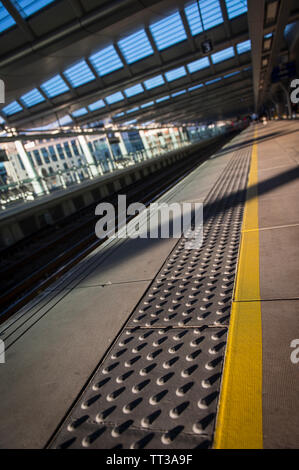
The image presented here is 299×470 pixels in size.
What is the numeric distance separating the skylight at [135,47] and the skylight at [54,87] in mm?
4591

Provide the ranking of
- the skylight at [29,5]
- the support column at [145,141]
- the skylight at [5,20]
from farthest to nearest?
the support column at [145,141] → the skylight at [5,20] → the skylight at [29,5]

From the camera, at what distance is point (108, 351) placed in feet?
6.70

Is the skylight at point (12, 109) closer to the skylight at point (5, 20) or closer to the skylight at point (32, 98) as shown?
the skylight at point (32, 98)

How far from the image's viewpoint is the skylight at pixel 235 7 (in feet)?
45.0

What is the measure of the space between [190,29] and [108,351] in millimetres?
17710

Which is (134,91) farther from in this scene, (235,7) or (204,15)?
(235,7)

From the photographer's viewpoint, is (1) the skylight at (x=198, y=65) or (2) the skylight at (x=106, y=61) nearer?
(2) the skylight at (x=106, y=61)

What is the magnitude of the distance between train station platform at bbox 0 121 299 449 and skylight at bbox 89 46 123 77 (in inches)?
654

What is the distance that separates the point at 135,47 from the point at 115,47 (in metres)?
1.14

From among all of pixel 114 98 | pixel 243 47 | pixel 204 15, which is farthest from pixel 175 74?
pixel 204 15

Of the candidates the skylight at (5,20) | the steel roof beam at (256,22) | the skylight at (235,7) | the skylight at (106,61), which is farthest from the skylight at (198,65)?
the skylight at (5,20)

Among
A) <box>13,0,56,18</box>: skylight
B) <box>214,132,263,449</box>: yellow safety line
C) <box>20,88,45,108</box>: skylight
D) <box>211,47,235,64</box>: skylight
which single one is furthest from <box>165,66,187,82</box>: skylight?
<box>214,132,263,449</box>: yellow safety line

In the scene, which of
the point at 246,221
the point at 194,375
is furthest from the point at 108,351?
the point at 246,221
